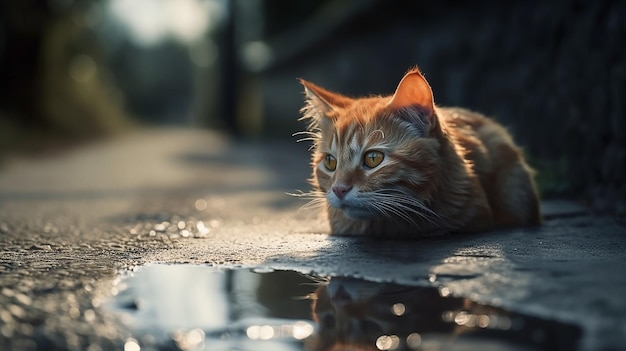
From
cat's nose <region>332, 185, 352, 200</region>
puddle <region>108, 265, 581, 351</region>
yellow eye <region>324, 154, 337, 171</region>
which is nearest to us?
puddle <region>108, 265, 581, 351</region>

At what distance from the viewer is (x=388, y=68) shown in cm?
795

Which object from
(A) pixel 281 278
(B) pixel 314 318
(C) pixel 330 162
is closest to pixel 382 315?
(B) pixel 314 318

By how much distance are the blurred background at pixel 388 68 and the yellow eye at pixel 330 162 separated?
1.73 meters

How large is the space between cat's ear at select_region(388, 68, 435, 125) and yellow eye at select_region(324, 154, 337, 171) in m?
0.39

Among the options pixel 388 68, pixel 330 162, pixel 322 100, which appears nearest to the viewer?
pixel 330 162

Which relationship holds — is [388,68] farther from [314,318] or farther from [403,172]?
[314,318]

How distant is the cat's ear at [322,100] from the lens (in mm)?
3434

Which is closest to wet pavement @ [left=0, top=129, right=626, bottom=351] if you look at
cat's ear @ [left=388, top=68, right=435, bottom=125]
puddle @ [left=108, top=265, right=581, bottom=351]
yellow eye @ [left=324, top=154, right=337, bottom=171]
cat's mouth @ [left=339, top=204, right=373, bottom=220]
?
puddle @ [left=108, top=265, right=581, bottom=351]

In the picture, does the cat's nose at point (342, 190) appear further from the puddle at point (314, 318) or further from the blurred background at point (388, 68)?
the blurred background at point (388, 68)

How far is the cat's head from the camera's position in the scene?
293cm

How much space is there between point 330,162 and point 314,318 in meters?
1.50

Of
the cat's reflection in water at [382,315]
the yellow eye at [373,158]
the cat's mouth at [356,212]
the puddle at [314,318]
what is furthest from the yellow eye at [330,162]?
the cat's reflection in water at [382,315]

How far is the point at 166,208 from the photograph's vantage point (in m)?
4.81

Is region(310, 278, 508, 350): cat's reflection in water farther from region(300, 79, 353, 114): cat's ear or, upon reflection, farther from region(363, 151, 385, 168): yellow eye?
region(300, 79, 353, 114): cat's ear
